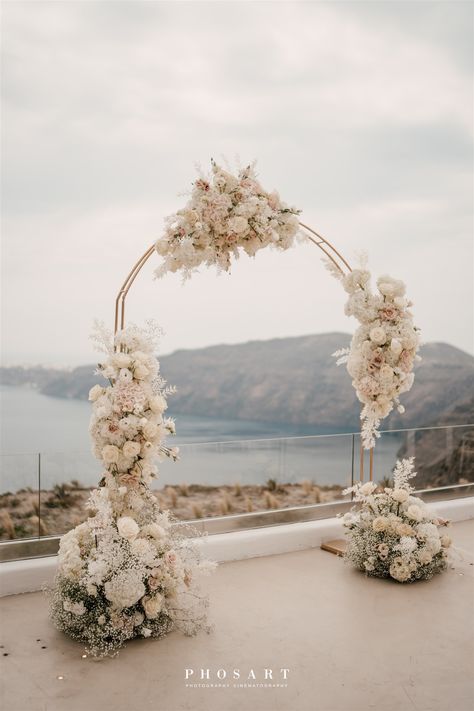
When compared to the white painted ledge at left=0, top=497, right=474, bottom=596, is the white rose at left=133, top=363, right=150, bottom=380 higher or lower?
higher

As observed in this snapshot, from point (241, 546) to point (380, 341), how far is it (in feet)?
6.43

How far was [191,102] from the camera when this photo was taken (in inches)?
316

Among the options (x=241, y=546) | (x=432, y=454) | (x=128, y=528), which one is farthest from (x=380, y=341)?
(x=432, y=454)

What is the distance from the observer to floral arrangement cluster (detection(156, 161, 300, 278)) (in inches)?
155

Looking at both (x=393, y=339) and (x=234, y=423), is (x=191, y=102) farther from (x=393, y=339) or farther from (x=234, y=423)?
(x=234, y=423)

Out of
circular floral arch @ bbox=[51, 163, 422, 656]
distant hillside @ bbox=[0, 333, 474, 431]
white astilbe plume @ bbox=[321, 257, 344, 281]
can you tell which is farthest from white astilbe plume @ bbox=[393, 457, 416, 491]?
distant hillside @ bbox=[0, 333, 474, 431]

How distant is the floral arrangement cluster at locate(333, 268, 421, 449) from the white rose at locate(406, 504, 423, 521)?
586 millimetres

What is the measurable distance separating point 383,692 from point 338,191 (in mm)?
9508

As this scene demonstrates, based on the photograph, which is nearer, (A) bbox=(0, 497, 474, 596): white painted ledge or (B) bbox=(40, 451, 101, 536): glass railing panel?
(A) bbox=(0, 497, 474, 596): white painted ledge

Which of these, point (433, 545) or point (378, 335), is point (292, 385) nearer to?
point (433, 545)

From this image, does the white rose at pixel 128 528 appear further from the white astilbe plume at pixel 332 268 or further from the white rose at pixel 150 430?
the white astilbe plume at pixel 332 268

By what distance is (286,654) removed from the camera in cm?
340

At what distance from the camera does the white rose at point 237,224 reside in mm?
3943

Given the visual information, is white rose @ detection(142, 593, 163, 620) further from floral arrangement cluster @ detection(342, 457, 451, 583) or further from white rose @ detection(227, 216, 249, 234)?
white rose @ detection(227, 216, 249, 234)
